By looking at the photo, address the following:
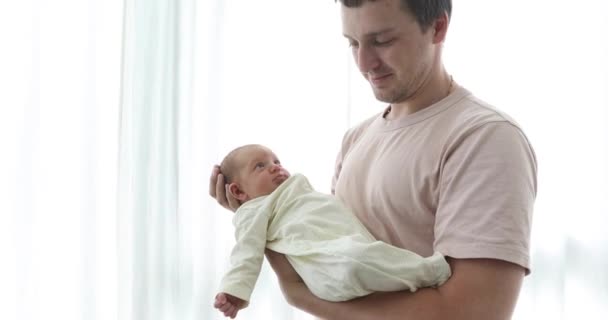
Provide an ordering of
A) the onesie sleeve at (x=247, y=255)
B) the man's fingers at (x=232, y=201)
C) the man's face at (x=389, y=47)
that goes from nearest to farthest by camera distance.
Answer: the man's face at (x=389, y=47) → the onesie sleeve at (x=247, y=255) → the man's fingers at (x=232, y=201)

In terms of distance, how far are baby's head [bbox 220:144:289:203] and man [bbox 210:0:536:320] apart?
0.57ft

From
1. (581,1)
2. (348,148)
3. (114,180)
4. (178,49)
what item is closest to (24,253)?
(114,180)

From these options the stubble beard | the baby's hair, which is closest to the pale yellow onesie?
the baby's hair

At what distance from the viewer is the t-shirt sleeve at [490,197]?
3.82 ft

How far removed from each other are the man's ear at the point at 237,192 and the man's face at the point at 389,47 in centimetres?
42

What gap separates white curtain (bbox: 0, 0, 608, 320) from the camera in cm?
233

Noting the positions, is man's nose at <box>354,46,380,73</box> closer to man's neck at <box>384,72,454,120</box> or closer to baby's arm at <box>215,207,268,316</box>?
man's neck at <box>384,72,454,120</box>

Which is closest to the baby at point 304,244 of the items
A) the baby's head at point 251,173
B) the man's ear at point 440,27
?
the baby's head at point 251,173

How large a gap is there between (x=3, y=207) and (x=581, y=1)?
83.5 inches

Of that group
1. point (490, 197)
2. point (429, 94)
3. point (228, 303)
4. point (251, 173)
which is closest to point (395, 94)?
point (429, 94)

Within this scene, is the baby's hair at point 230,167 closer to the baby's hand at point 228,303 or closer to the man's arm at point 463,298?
the baby's hand at point 228,303

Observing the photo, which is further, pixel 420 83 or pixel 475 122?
pixel 420 83

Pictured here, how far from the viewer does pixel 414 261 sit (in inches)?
48.5

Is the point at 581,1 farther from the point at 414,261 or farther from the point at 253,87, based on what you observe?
the point at 414,261
